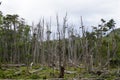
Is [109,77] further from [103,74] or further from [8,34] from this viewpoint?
[8,34]

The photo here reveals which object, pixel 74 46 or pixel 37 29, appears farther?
pixel 74 46

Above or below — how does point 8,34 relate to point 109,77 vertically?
above

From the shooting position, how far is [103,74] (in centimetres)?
2544

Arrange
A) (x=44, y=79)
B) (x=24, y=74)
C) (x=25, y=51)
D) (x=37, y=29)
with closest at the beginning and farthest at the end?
(x=44, y=79)
(x=24, y=74)
(x=37, y=29)
(x=25, y=51)

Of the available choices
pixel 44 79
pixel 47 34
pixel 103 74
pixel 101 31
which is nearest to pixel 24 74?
pixel 44 79

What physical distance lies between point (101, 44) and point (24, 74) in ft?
74.6

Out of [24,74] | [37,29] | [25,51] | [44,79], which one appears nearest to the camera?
[44,79]

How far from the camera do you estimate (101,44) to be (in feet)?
160

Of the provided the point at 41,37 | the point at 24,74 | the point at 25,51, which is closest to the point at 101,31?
the point at 41,37

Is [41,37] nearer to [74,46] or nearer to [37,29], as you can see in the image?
[37,29]

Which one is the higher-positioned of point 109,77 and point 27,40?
point 27,40

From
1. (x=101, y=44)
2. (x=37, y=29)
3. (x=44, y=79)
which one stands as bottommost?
(x=44, y=79)

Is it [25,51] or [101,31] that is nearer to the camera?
[101,31]

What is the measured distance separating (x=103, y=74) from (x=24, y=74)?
8.80 metres
